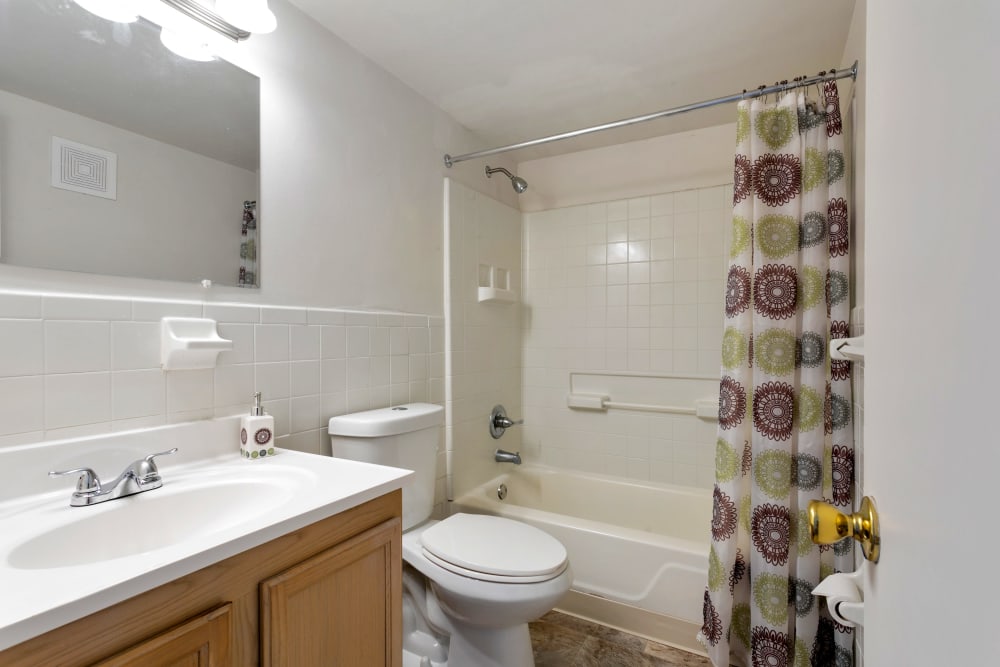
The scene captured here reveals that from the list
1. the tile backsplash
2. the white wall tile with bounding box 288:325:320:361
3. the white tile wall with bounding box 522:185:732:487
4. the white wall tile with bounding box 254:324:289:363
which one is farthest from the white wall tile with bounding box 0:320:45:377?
the white tile wall with bounding box 522:185:732:487

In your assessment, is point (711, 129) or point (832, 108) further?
point (711, 129)

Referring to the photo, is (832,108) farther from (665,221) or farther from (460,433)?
(460,433)

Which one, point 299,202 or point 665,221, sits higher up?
point 665,221

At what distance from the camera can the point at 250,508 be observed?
1.02 meters

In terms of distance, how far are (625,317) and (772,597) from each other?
1.44 m

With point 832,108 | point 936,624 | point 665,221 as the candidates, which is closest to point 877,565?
point 936,624

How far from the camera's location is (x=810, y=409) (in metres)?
1.48

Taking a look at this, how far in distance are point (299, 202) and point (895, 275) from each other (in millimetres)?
1503

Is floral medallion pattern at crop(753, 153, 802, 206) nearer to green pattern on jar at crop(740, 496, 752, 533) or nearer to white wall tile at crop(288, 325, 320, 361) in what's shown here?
green pattern on jar at crop(740, 496, 752, 533)

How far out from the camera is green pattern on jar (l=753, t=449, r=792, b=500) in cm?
150

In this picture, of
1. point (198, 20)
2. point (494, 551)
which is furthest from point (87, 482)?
point (198, 20)

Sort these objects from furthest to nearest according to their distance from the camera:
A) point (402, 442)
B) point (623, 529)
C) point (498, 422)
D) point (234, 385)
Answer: point (498, 422), point (623, 529), point (402, 442), point (234, 385)

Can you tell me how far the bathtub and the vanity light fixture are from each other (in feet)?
6.10

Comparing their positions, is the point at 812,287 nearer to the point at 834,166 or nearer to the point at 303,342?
the point at 834,166
